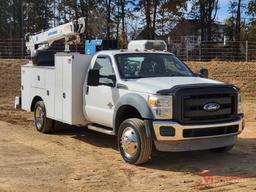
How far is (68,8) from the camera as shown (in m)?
60.5

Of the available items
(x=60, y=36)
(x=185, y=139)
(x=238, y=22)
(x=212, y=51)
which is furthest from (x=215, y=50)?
(x=185, y=139)

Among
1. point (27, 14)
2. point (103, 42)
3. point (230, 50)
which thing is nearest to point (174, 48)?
point (230, 50)

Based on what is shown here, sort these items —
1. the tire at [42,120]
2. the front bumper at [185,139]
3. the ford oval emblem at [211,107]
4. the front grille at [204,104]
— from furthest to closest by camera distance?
the tire at [42,120] < the ford oval emblem at [211,107] < the front grille at [204,104] < the front bumper at [185,139]

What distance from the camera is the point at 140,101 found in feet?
28.8

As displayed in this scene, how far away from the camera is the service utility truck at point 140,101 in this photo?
8.54 meters

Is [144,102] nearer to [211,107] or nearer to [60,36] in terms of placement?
[211,107]

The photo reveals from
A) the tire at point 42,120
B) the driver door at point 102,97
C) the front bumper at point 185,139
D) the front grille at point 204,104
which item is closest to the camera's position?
the front bumper at point 185,139

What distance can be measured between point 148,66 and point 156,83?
1117 mm

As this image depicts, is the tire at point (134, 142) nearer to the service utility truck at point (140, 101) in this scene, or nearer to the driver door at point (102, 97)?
the service utility truck at point (140, 101)

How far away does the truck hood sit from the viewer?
8.80m

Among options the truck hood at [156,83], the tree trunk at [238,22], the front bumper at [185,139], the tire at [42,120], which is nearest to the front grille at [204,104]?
the front bumper at [185,139]

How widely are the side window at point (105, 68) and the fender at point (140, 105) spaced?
73 cm

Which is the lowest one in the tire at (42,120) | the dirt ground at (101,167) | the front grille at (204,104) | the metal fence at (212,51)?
the dirt ground at (101,167)

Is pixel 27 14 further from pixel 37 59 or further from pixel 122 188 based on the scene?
pixel 122 188
